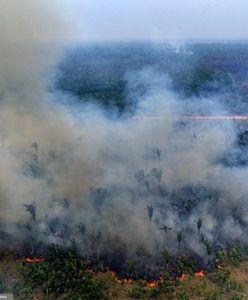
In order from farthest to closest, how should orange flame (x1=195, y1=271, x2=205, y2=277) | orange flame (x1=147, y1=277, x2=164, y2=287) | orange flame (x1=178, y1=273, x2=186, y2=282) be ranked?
orange flame (x1=195, y1=271, x2=205, y2=277), orange flame (x1=178, y1=273, x2=186, y2=282), orange flame (x1=147, y1=277, x2=164, y2=287)

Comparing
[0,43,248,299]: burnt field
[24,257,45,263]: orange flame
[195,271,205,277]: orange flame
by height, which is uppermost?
[0,43,248,299]: burnt field

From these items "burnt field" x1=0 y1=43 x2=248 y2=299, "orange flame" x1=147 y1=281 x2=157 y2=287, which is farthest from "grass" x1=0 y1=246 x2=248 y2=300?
"orange flame" x1=147 y1=281 x2=157 y2=287

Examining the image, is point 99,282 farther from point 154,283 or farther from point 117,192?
point 117,192

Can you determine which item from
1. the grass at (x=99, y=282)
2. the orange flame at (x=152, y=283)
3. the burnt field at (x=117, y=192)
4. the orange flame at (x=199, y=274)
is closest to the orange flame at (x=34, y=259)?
the burnt field at (x=117, y=192)

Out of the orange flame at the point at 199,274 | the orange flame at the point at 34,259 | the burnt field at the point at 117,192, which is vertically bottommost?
the orange flame at the point at 199,274

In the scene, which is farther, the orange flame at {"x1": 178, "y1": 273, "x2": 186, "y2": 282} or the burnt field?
the burnt field

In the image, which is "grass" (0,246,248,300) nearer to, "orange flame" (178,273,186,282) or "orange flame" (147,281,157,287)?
"orange flame" (178,273,186,282)

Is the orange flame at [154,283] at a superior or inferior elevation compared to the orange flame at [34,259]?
inferior

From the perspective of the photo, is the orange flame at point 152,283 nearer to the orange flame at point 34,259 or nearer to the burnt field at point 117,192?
the burnt field at point 117,192

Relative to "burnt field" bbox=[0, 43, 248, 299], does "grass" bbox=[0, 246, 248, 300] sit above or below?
below

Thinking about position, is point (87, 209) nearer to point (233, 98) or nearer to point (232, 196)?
point (232, 196)

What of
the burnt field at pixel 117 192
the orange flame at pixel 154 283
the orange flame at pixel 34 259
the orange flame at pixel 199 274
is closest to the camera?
the orange flame at pixel 154 283

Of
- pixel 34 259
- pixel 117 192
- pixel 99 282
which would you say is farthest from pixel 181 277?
pixel 117 192
